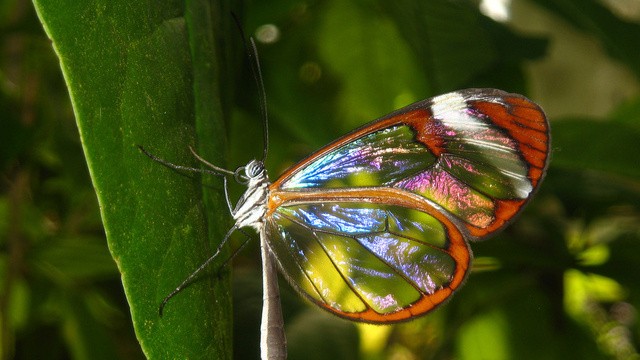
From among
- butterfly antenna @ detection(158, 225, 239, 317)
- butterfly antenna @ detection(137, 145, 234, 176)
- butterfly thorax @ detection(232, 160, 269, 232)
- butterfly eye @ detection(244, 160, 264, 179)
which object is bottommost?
butterfly thorax @ detection(232, 160, 269, 232)

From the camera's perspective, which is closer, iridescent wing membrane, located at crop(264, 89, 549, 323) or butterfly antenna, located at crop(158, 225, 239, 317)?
butterfly antenna, located at crop(158, 225, 239, 317)

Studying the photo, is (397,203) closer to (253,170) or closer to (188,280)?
(253,170)

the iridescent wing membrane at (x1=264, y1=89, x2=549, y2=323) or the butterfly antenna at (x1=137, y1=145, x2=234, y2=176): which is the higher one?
the butterfly antenna at (x1=137, y1=145, x2=234, y2=176)

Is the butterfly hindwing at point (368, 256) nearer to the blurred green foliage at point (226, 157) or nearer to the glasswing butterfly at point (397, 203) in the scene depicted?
the glasswing butterfly at point (397, 203)

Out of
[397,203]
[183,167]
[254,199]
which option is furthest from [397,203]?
[183,167]

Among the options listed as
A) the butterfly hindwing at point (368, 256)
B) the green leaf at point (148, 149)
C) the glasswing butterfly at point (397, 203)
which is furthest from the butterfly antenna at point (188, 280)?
the butterfly hindwing at point (368, 256)

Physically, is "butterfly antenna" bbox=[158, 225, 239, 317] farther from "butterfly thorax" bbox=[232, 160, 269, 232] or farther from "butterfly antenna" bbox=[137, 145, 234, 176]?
"butterfly thorax" bbox=[232, 160, 269, 232]

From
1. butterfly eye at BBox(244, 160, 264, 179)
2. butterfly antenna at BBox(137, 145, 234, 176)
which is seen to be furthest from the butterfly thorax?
butterfly antenna at BBox(137, 145, 234, 176)
